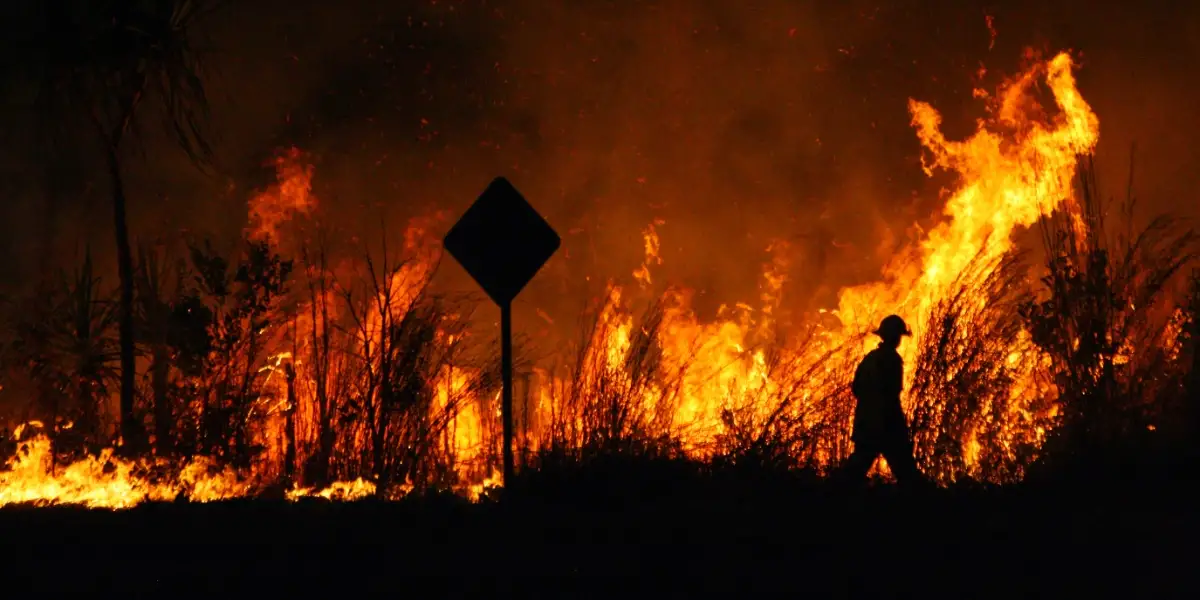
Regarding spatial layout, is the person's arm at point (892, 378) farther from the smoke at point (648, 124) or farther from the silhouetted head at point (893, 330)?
the smoke at point (648, 124)

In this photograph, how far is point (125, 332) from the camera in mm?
11578

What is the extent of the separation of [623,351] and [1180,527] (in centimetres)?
527

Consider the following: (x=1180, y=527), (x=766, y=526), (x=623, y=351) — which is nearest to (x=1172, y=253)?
(x=1180, y=527)

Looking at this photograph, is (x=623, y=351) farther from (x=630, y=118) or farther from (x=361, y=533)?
(x=630, y=118)

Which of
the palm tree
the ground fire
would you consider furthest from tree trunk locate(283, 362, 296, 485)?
the palm tree

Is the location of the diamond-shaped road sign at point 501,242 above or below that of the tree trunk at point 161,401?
above

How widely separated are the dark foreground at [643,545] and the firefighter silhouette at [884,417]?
0.73 m

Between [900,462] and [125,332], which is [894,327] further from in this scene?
[125,332]

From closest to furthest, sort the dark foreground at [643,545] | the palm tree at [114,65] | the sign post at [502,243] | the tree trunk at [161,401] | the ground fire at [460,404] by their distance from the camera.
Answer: the dark foreground at [643,545] → the sign post at [502,243] → the ground fire at [460,404] → the tree trunk at [161,401] → the palm tree at [114,65]

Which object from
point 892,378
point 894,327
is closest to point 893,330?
point 894,327

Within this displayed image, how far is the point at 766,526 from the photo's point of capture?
714cm

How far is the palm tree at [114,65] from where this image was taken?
1174 centimetres

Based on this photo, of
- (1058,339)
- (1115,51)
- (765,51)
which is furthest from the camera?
(765,51)

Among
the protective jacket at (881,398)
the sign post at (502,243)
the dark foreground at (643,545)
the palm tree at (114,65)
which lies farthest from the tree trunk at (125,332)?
the protective jacket at (881,398)
